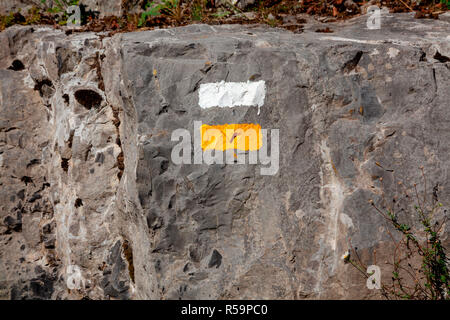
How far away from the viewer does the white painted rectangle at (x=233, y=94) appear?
114 inches

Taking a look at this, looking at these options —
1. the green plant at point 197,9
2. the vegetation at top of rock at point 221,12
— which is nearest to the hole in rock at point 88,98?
the vegetation at top of rock at point 221,12

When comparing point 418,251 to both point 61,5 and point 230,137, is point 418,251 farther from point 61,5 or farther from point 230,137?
point 61,5

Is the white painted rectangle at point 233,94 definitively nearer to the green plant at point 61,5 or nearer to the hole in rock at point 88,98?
the hole in rock at point 88,98

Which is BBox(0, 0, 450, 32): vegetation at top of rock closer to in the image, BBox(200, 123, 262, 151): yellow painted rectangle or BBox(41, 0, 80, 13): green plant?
BBox(41, 0, 80, 13): green plant

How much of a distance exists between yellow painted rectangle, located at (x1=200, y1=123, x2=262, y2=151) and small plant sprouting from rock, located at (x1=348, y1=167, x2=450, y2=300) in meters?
1.08

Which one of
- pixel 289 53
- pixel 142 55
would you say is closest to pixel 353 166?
pixel 289 53

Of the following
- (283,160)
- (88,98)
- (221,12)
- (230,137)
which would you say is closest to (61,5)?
(88,98)

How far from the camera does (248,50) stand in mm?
2977

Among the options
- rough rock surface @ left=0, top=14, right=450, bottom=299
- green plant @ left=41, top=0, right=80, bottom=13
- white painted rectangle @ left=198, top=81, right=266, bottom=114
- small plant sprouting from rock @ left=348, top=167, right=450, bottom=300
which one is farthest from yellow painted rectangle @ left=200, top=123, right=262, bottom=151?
green plant @ left=41, top=0, right=80, bottom=13

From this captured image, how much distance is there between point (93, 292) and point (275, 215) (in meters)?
1.96

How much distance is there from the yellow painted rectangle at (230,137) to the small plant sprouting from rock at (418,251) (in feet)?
3.53

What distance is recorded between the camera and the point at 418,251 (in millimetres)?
2877

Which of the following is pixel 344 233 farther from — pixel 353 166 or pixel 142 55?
pixel 142 55

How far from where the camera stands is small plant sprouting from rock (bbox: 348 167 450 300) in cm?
286
